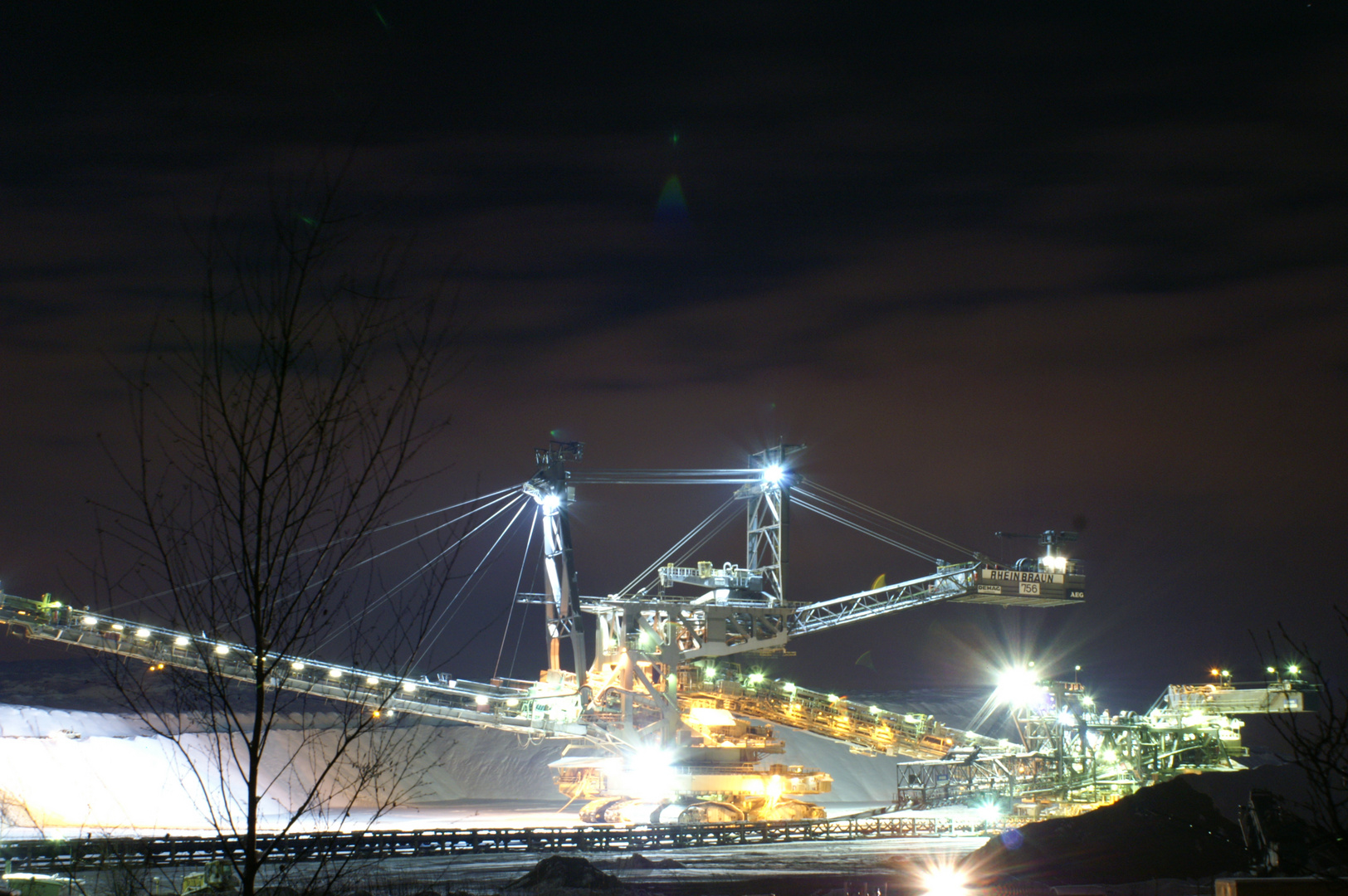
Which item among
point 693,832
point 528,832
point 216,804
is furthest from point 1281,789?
point 216,804

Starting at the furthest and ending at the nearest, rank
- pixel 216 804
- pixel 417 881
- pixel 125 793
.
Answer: pixel 125 793 < pixel 216 804 < pixel 417 881

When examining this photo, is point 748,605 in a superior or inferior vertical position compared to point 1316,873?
superior

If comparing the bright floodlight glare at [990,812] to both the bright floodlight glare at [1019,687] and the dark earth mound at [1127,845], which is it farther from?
the dark earth mound at [1127,845]

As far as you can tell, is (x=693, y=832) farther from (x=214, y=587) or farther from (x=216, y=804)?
(x=214, y=587)

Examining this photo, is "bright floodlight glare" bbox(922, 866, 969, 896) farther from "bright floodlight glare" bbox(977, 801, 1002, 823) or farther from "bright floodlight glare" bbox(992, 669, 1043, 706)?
"bright floodlight glare" bbox(992, 669, 1043, 706)

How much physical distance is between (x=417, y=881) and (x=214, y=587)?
17956 millimetres

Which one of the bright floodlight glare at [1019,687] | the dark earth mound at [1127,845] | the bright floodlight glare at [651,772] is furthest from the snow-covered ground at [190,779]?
the bright floodlight glare at [1019,687]

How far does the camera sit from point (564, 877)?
71.7 ft

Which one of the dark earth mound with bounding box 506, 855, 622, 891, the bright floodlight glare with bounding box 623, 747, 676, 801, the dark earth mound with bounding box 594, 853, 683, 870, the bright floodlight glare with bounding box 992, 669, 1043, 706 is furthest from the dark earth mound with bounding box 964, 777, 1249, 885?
the bright floodlight glare with bounding box 992, 669, 1043, 706

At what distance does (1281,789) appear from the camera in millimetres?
35406

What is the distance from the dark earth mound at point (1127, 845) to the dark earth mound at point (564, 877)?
7.85 metres

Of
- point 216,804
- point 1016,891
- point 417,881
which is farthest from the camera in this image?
point 216,804

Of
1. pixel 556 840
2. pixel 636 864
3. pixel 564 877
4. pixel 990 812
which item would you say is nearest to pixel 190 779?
pixel 556 840

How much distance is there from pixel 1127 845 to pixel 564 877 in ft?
41.6
